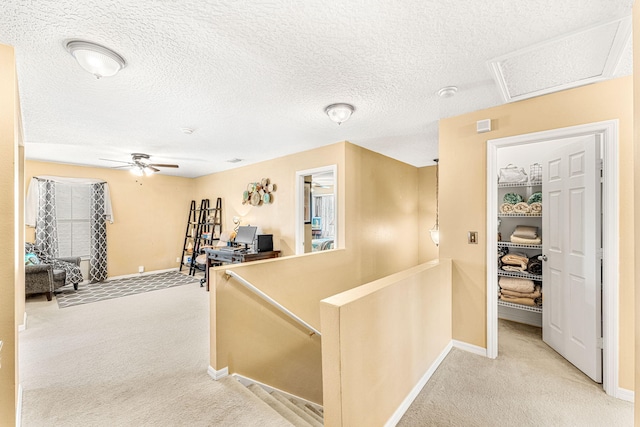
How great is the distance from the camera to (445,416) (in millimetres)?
1865

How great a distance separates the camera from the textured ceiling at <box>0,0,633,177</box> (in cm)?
138

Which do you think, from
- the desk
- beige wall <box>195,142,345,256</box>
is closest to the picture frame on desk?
beige wall <box>195,142,345,256</box>

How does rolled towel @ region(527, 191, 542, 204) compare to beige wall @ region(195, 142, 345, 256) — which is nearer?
rolled towel @ region(527, 191, 542, 204)

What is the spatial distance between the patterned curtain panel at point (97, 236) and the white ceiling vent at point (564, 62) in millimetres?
6899

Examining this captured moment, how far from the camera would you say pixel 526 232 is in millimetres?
3285

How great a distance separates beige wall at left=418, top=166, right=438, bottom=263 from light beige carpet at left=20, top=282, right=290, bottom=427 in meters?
4.28

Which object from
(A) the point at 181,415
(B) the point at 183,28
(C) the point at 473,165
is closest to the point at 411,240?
(C) the point at 473,165

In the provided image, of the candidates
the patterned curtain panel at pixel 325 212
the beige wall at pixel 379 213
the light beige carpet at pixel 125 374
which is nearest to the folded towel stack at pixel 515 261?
the beige wall at pixel 379 213

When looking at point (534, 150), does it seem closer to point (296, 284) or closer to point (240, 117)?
point (296, 284)

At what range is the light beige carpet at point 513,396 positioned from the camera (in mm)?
1821

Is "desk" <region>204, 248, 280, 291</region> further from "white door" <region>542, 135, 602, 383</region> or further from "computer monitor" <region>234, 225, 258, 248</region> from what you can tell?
"white door" <region>542, 135, 602, 383</region>

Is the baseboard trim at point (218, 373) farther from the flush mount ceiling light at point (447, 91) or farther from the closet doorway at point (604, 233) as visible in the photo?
the flush mount ceiling light at point (447, 91)

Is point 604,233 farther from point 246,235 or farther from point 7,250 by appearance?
point 246,235

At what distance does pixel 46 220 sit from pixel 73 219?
1.49ft
